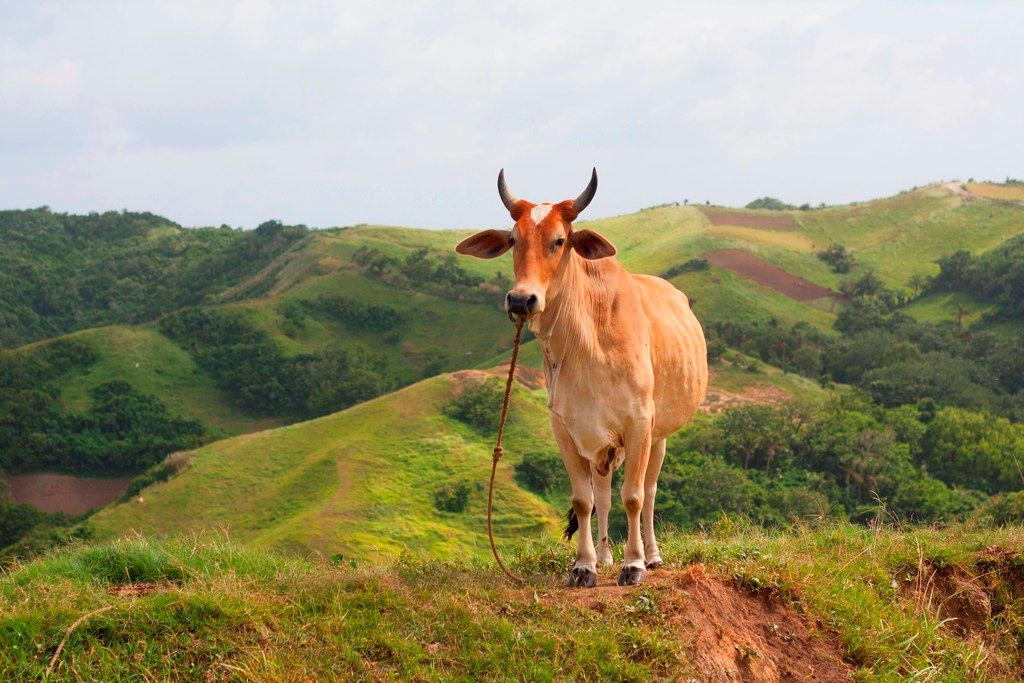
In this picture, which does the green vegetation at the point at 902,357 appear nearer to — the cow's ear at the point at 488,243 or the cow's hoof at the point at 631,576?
the cow's hoof at the point at 631,576

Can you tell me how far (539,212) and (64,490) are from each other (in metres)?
39.9

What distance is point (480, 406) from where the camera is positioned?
1118 inches

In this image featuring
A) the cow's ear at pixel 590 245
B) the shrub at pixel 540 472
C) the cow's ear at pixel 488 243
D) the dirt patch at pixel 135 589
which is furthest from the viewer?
the shrub at pixel 540 472

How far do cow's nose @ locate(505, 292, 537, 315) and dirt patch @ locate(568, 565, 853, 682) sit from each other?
79.9 inches

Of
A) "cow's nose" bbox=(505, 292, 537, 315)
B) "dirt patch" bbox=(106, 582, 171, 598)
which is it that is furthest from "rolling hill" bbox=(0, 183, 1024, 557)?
"cow's nose" bbox=(505, 292, 537, 315)

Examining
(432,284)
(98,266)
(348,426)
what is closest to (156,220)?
(98,266)

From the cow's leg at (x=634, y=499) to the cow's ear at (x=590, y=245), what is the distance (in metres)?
1.31

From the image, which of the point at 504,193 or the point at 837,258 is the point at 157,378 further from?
the point at 504,193

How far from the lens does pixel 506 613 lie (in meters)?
6.51

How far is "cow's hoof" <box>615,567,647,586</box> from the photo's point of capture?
719cm

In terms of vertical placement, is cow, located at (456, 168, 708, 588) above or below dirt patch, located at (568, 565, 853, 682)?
above

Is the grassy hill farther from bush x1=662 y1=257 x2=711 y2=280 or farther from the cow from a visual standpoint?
the cow

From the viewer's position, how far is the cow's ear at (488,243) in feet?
23.5

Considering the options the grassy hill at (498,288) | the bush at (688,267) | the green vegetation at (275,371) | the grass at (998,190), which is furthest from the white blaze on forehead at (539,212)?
the grass at (998,190)
